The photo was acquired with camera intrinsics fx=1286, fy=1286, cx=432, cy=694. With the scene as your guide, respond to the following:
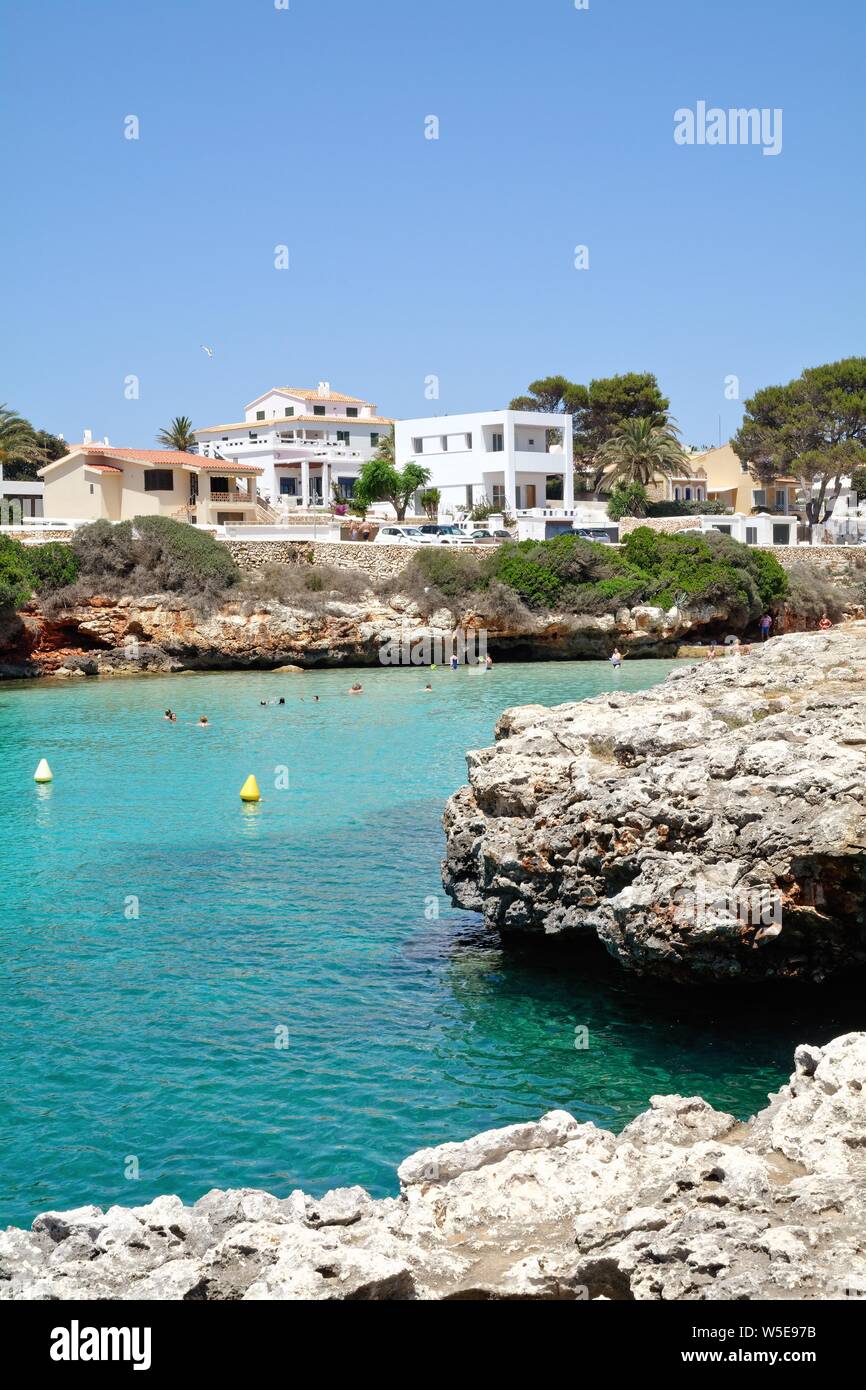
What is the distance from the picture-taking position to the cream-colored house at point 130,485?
6981cm

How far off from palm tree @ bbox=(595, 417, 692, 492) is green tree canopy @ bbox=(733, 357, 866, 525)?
6.24 metres

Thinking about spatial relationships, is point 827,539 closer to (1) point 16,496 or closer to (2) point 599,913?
(1) point 16,496

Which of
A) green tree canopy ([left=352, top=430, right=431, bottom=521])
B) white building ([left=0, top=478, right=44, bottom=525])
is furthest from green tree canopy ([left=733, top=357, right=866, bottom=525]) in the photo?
white building ([left=0, top=478, right=44, bottom=525])

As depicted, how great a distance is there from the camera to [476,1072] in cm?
1187

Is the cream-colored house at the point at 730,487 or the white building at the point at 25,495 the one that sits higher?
the cream-colored house at the point at 730,487

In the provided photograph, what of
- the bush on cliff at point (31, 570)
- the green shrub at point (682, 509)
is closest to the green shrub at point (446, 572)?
the bush on cliff at point (31, 570)

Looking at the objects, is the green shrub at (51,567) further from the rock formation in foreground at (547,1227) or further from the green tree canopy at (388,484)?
the rock formation in foreground at (547,1227)

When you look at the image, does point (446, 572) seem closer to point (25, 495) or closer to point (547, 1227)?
point (25, 495)

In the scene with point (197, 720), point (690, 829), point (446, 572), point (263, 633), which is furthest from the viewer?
point (446, 572)

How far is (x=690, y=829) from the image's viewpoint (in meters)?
12.2

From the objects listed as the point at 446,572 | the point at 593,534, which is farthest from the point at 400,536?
the point at 593,534

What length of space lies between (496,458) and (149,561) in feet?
114
